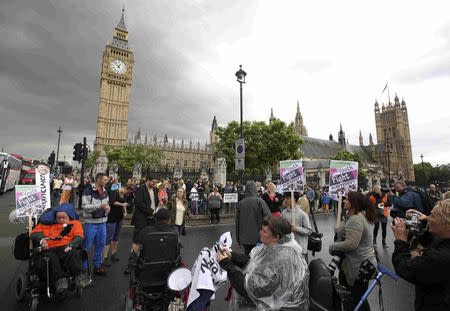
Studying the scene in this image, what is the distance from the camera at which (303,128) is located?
99188 millimetres

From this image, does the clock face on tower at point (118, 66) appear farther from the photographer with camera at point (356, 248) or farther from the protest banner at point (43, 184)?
the photographer with camera at point (356, 248)

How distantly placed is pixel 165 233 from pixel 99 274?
310cm

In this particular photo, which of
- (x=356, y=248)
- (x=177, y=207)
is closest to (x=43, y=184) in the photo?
(x=177, y=207)

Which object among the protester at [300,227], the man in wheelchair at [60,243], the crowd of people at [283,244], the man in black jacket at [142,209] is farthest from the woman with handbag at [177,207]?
the protester at [300,227]

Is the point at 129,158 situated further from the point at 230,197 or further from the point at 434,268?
the point at 434,268

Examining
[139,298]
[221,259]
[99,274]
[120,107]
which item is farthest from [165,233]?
[120,107]

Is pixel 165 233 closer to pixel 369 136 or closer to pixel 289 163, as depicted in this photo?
pixel 289 163

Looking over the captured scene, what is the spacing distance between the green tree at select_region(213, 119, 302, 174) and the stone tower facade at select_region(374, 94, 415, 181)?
6555cm

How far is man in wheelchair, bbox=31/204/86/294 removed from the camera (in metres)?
4.23

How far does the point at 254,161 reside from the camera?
1582 inches

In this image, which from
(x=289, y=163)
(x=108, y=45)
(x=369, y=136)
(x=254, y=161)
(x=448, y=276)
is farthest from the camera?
(x=369, y=136)

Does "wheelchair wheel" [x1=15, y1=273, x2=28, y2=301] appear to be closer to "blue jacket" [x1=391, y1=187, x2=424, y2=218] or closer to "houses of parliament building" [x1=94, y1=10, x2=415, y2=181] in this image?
"blue jacket" [x1=391, y1=187, x2=424, y2=218]

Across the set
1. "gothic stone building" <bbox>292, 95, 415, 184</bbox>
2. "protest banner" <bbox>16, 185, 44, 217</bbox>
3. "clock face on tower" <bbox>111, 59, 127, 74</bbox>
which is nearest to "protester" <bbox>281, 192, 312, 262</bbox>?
"protest banner" <bbox>16, 185, 44, 217</bbox>

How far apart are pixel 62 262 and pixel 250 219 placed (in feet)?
11.2
